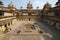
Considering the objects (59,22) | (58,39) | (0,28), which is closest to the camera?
(58,39)

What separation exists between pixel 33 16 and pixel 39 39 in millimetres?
35508

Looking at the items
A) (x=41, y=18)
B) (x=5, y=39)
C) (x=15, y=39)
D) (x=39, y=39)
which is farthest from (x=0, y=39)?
(x=41, y=18)

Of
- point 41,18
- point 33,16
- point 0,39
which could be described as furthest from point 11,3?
point 0,39

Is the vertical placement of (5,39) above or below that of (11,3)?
below

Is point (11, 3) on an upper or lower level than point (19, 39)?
upper

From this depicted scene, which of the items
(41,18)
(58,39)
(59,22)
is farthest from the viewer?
(41,18)

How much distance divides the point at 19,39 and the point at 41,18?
33.9 metres

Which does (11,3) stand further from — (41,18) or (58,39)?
(58,39)

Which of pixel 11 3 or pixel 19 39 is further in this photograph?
pixel 11 3

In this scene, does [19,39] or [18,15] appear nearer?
[19,39]

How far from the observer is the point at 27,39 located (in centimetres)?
1537

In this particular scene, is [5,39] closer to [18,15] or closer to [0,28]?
[0,28]

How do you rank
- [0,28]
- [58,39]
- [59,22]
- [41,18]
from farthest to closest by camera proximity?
[41,18]
[59,22]
[0,28]
[58,39]

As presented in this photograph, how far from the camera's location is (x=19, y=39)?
50.5 ft
